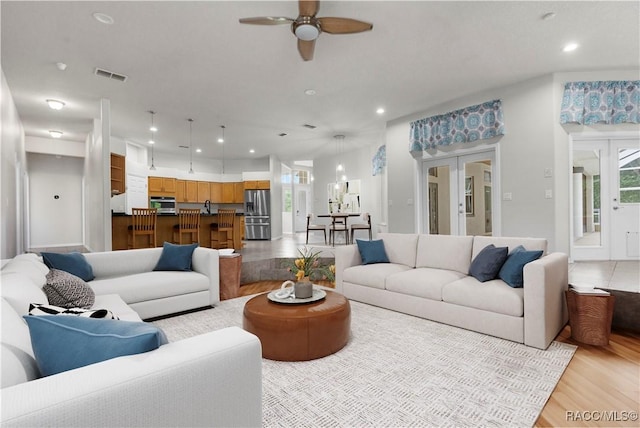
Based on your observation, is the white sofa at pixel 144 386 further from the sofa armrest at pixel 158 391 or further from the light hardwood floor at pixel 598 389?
the light hardwood floor at pixel 598 389

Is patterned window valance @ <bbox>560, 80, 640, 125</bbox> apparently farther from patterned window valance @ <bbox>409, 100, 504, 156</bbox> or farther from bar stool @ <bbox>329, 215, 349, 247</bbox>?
bar stool @ <bbox>329, 215, 349, 247</bbox>

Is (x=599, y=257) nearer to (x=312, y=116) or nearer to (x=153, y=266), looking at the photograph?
(x=312, y=116)

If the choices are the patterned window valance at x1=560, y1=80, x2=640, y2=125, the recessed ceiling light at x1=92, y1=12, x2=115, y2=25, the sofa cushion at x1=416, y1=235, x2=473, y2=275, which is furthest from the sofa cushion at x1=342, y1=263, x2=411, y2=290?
the recessed ceiling light at x1=92, y1=12, x2=115, y2=25

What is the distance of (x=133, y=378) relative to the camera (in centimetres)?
85

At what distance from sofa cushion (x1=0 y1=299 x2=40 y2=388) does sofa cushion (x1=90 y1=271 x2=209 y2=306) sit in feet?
6.25

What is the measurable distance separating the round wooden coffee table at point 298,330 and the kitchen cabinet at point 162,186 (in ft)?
25.6

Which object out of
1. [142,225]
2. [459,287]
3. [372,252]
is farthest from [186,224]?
[459,287]

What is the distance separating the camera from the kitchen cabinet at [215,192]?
10.4 metres

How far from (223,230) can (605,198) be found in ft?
22.5

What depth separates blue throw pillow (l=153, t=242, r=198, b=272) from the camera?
3645mm

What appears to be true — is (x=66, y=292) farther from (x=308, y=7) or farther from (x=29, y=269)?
(x=308, y=7)

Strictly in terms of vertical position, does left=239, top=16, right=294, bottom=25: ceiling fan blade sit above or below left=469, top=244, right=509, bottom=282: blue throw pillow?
above

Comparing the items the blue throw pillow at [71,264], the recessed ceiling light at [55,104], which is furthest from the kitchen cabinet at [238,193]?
the blue throw pillow at [71,264]

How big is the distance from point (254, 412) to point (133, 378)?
0.46 metres
